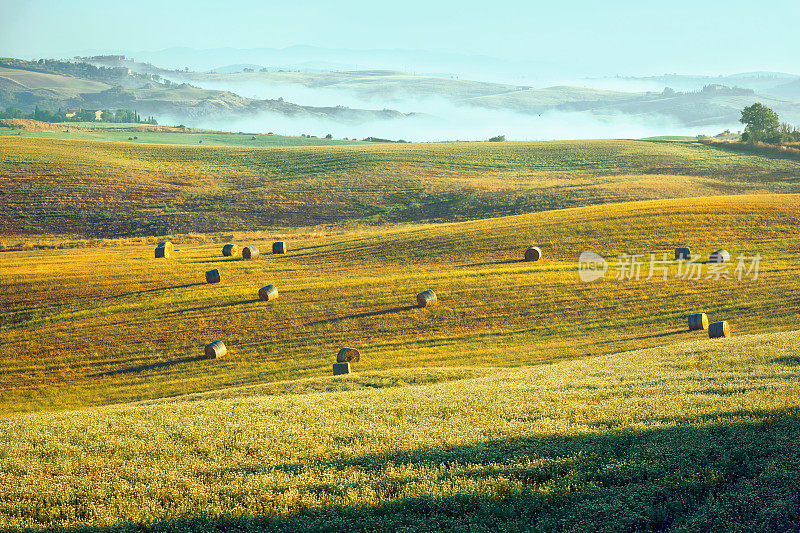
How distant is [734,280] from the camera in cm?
3700

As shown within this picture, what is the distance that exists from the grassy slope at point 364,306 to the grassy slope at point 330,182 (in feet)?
60.2

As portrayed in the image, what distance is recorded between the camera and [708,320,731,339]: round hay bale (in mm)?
26859

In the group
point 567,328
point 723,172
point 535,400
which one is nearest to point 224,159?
point 723,172

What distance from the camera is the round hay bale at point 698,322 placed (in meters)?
28.8

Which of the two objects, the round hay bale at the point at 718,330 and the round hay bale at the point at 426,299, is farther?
the round hay bale at the point at 426,299

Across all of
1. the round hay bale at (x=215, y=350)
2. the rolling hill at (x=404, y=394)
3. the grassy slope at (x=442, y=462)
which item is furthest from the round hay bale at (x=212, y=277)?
the grassy slope at (x=442, y=462)

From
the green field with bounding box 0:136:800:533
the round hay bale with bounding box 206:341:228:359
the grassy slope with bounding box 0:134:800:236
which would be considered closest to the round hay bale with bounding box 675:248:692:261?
the green field with bounding box 0:136:800:533

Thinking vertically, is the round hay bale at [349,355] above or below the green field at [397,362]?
below

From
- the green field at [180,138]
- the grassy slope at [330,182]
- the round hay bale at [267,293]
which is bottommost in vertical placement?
the round hay bale at [267,293]

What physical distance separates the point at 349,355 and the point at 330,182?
198 feet

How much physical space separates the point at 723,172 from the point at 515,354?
69228mm

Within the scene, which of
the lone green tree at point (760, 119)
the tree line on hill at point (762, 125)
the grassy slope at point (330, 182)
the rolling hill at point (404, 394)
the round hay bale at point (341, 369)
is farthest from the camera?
the lone green tree at point (760, 119)
